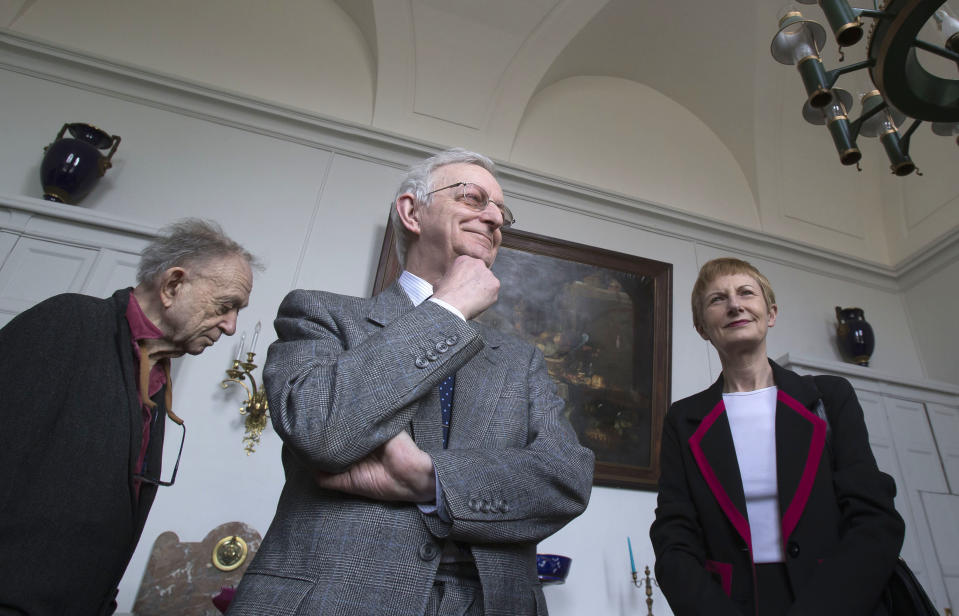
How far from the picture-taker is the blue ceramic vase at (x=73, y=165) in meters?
3.17

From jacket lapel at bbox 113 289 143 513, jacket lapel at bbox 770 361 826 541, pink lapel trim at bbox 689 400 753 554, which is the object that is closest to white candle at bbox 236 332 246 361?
jacket lapel at bbox 113 289 143 513

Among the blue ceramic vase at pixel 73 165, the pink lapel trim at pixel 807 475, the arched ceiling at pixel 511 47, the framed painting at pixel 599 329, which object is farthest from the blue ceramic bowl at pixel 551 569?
the blue ceramic vase at pixel 73 165

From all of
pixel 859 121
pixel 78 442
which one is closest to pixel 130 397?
pixel 78 442

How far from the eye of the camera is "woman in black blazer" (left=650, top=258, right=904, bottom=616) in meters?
1.23

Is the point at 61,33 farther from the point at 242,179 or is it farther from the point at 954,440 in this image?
the point at 954,440

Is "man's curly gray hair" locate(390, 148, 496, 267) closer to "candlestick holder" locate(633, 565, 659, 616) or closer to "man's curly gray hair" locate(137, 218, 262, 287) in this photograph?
"man's curly gray hair" locate(137, 218, 262, 287)

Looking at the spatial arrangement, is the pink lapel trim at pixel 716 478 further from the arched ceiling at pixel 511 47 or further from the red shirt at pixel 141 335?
the arched ceiling at pixel 511 47

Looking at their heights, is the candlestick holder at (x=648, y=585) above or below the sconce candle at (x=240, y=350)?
below

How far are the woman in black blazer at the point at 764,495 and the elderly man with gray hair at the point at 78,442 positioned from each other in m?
1.46

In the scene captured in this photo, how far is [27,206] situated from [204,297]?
1930mm

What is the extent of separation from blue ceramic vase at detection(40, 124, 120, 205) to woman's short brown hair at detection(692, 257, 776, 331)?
348 cm

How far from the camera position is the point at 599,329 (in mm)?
3965

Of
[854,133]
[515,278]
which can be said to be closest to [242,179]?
[515,278]

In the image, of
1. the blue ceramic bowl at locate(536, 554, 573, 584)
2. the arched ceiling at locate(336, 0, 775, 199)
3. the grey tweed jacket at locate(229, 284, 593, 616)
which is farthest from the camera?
the arched ceiling at locate(336, 0, 775, 199)
